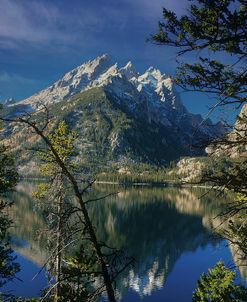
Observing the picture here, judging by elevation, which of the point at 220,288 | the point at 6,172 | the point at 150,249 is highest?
the point at 6,172

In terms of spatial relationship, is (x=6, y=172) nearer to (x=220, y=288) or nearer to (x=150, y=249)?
(x=220, y=288)

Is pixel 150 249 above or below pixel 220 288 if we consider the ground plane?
below

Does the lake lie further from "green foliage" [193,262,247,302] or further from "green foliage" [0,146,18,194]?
"green foliage" [0,146,18,194]

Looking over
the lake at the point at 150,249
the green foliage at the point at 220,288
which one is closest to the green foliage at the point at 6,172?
the lake at the point at 150,249

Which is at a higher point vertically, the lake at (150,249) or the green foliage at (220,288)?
the green foliage at (220,288)

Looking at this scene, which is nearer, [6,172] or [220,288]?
[6,172]

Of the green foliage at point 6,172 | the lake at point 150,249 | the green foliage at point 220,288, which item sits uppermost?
the green foliage at point 6,172

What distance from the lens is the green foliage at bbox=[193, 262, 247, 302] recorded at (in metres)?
35.1

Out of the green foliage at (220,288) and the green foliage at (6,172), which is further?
the green foliage at (220,288)

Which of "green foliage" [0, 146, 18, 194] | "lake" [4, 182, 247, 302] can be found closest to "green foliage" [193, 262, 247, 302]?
"lake" [4, 182, 247, 302]

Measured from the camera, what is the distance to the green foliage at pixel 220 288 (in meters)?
35.1

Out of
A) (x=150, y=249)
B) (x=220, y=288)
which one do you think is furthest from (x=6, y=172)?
(x=150, y=249)

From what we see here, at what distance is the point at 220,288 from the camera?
117 ft

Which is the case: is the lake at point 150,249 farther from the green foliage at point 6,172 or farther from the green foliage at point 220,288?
the green foliage at point 6,172
